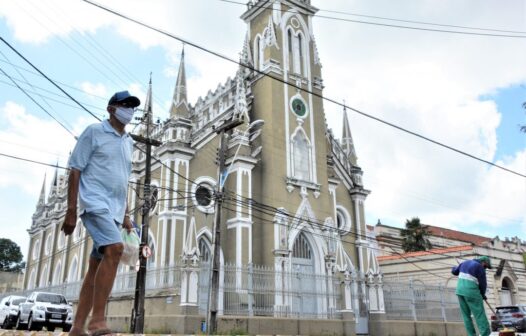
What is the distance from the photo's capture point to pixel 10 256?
80.8 m

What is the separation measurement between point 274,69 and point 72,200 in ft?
82.4

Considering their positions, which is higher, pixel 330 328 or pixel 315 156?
pixel 315 156

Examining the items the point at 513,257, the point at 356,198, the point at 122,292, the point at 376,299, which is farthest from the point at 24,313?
the point at 513,257

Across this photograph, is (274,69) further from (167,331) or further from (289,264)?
(167,331)

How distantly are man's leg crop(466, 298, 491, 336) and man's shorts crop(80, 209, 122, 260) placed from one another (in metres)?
5.81

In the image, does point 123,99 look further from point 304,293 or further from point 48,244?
point 48,244

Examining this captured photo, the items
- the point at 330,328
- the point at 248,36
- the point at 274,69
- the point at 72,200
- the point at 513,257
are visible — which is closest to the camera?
the point at 72,200

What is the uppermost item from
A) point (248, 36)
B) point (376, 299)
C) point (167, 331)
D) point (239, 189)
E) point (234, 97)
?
point (248, 36)

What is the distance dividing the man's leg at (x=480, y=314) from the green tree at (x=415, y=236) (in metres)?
41.0

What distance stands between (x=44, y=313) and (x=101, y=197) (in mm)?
16035

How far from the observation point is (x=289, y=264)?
24.6 meters

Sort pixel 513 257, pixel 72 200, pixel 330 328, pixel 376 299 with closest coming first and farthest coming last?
pixel 72 200 → pixel 330 328 → pixel 376 299 → pixel 513 257

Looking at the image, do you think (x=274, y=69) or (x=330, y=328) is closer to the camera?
(x=330, y=328)

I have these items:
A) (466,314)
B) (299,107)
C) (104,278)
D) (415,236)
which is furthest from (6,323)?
(415,236)
